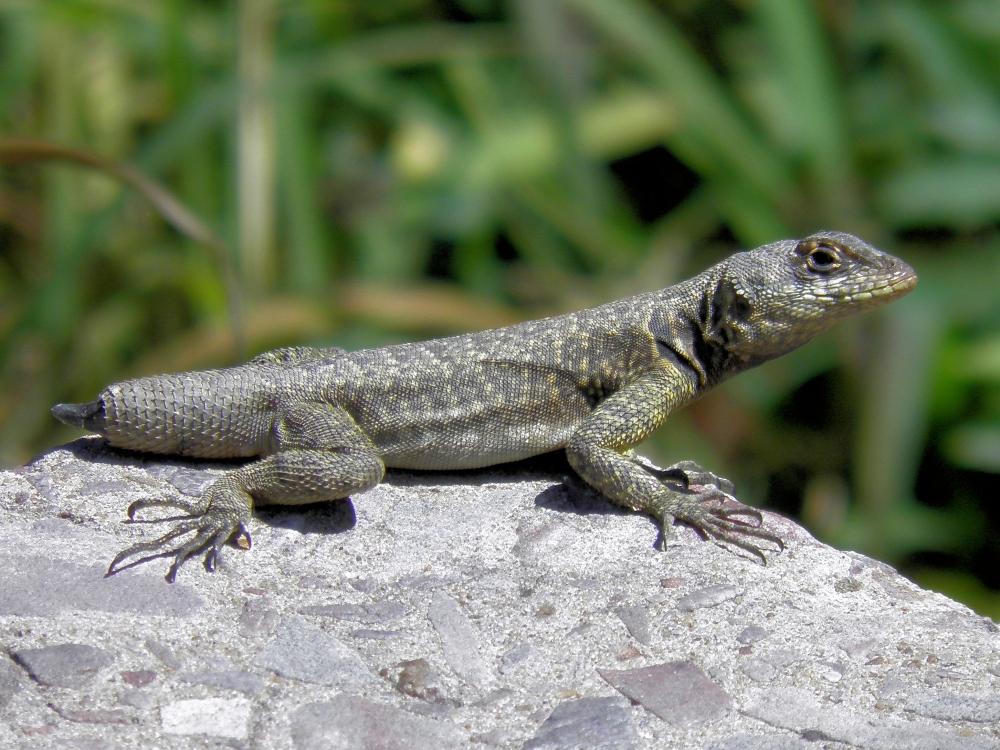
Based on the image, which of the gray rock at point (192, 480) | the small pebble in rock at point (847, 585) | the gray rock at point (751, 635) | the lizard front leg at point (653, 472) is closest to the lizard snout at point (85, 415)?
the gray rock at point (192, 480)

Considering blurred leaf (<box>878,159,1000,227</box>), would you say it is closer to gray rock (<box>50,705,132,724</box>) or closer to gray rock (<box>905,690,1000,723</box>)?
gray rock (<box>905,690,1000,723</box>)

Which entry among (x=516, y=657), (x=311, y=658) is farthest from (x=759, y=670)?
(x=311, y=658)

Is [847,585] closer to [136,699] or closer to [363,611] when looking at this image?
[363,611]

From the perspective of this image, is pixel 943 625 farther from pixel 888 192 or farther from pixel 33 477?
pixel 888 192

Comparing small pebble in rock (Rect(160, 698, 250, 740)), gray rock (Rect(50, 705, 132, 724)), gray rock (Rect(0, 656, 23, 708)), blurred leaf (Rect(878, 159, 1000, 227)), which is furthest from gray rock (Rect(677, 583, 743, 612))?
blurred leaf (Rect(878, 159, 1000, 227))

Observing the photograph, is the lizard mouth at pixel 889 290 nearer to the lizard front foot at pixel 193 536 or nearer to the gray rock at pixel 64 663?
the lizard front foot at pixel 193 536
